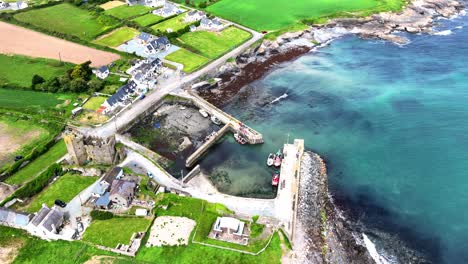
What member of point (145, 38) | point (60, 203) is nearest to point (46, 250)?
point (60, 203)

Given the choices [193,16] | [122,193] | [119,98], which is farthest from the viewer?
[193,16]

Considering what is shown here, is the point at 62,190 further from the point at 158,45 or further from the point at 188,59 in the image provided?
the point at 158,45

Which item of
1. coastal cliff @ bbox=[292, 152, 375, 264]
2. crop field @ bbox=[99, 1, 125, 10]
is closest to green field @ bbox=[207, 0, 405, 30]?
crop field @ bbox=[99, 1, 125, 10]

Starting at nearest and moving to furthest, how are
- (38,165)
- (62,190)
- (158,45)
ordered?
(62,190)
(38,165)
(158,45)

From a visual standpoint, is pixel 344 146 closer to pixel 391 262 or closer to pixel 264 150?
pixel 264 150

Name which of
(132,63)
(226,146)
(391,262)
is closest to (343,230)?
(391,262)

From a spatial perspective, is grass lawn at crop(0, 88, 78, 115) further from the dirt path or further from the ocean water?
the ocean water

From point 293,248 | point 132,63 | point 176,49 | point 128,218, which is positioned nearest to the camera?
point 293,248
